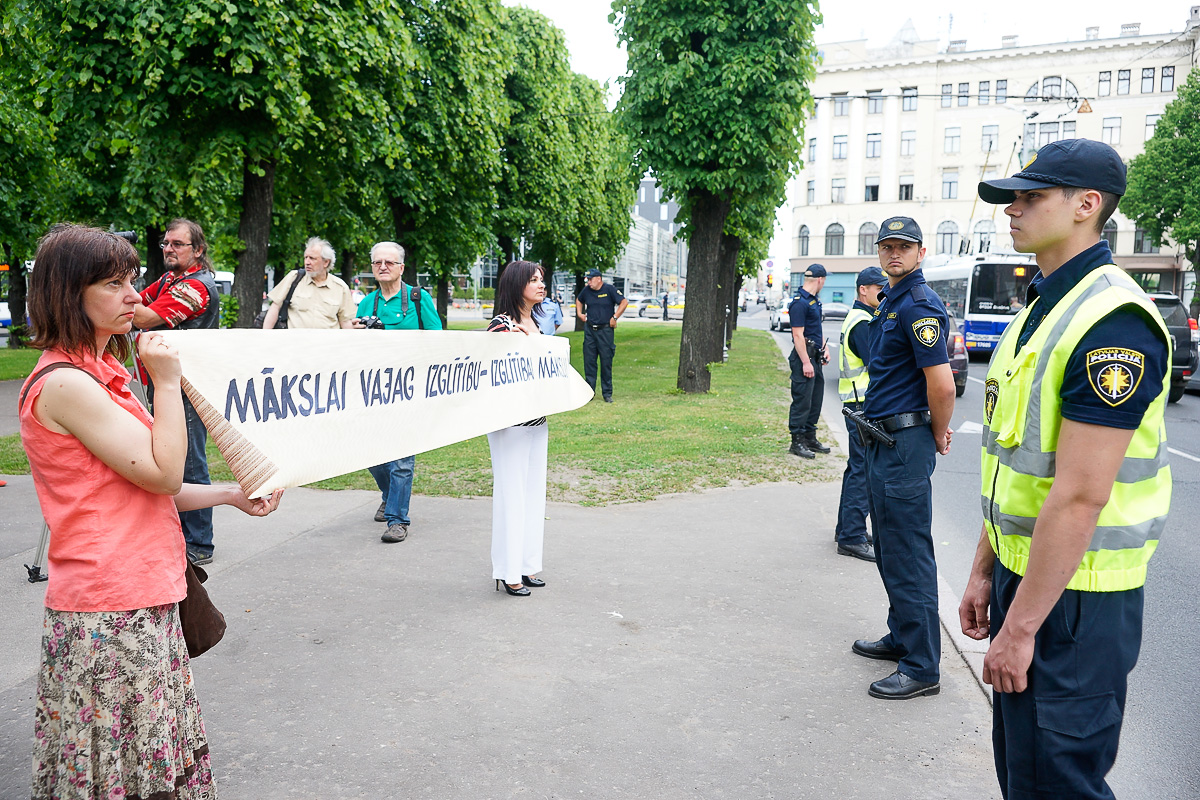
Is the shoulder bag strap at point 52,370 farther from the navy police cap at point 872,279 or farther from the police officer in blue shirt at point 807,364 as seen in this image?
the police officer in blue shirt at point 807,364

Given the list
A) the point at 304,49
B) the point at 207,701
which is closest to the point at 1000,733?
the point at 207,701

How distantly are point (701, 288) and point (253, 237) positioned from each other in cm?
760

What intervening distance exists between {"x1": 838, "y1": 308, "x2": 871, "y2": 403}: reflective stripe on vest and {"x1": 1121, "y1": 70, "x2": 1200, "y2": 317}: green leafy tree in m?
40.5

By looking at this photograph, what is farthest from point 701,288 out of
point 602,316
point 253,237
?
point 253,237

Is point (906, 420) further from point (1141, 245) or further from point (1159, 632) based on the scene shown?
point (1141, 245)

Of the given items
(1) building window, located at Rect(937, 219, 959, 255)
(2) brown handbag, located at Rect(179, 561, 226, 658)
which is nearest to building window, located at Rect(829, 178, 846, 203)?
(1) building window, located at Rect(937, 219, 959, 255)

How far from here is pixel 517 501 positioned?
497 cm

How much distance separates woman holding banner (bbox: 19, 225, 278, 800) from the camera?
7.30 ft

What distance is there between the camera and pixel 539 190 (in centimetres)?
2652

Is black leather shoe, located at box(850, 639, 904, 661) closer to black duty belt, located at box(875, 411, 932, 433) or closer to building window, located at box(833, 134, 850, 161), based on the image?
black duty belt, located at box(875, 411, 932, 433)

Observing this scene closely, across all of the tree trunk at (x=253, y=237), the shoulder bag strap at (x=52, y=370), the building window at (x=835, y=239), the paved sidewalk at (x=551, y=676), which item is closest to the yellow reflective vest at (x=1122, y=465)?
the paved sidewalk at (x=551, y=676)

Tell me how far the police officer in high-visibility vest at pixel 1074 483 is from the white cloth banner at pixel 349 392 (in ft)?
7.25

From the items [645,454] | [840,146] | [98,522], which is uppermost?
[840,146]

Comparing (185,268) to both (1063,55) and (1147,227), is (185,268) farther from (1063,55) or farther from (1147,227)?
(1063,55)
